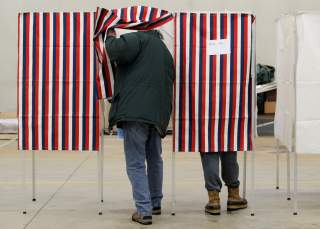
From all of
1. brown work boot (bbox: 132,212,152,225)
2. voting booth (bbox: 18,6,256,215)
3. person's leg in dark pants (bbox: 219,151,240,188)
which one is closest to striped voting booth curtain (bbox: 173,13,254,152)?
voting booth (bbox: 18,6,256,215)

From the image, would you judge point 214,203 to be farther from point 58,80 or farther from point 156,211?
point 58,80

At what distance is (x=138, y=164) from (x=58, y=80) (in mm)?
1088

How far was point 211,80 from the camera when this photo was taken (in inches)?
235

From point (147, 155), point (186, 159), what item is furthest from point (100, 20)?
point (186, 159)

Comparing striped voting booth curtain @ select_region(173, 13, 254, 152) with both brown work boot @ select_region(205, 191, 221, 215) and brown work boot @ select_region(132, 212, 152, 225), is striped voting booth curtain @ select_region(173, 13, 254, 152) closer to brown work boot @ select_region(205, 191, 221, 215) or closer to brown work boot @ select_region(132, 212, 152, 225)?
brown work boot @ select_region(205, 191, 221, 215)

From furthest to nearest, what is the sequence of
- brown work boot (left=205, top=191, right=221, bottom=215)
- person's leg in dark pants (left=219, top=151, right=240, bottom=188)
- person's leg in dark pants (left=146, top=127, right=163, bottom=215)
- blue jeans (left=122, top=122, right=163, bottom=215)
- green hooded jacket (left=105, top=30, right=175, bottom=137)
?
person's leg in dark pants (left=219, top=151, right=240, bottom=188), brown work boot (left=205, top=191, right=221, bottom=215), person's leg in dark pants (left=146, top=127, right=163, bottom=215), blue jeans (left=122, top=122, right=163, bottom=215), green hooded jacket (left=105, top=30, right=175, bottom=137)

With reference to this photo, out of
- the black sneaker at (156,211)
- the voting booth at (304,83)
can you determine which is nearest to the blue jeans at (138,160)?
the black sneaker at (156,211)

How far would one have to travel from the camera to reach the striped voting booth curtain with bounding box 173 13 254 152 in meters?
5.95

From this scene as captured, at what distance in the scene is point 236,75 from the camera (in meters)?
5.99

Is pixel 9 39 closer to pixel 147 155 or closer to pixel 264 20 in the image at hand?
pixel 264 20

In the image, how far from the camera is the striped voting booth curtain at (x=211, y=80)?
234 inches

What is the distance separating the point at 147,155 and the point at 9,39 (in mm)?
11913

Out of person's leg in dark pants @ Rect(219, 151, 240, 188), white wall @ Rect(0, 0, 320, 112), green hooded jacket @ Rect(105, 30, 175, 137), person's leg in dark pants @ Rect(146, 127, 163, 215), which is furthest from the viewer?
white wall @ Rect(0, 0, 320, 112)

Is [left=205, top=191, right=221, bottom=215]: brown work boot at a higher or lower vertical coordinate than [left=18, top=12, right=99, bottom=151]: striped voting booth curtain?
lower
